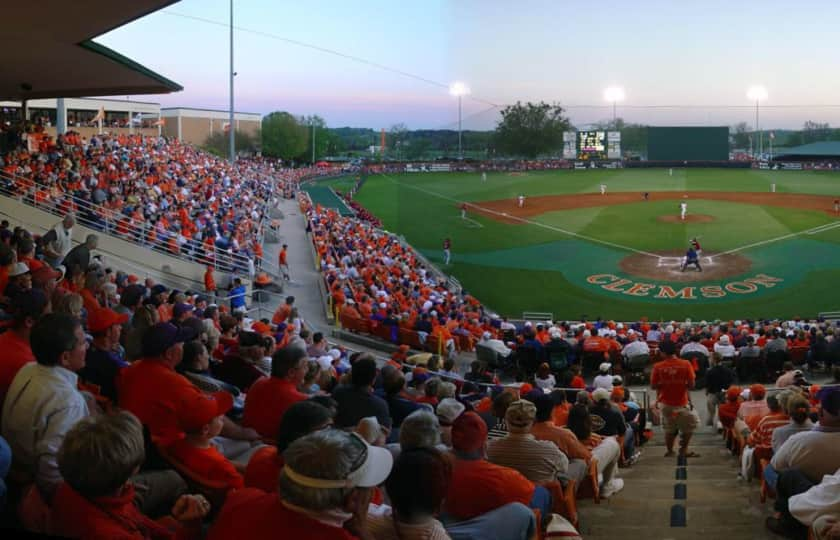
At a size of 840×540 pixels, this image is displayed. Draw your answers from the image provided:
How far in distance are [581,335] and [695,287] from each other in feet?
36.4

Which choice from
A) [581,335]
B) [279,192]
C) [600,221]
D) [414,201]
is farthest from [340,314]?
[414,201]

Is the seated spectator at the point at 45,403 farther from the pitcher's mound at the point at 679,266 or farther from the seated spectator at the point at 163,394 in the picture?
the pitcher's mound at the point at 679,266

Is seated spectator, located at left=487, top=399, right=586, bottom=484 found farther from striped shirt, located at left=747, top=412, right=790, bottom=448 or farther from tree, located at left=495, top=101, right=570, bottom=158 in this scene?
tree, located at left=495, top=101, right=570, bottom=158

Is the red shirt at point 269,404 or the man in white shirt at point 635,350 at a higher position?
the red shirt at point 269,404

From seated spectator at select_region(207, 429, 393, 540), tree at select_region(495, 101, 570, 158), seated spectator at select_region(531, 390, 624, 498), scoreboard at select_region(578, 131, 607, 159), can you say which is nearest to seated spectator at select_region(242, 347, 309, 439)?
seated spectator at select_region(531, 390, 624, 498)

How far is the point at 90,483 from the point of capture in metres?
2.78

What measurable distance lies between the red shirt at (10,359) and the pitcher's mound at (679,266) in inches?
996

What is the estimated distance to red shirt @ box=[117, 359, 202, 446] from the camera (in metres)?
4.15

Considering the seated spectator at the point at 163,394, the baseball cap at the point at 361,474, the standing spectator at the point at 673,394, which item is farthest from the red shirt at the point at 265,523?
the standing spectator at the point at 673,394

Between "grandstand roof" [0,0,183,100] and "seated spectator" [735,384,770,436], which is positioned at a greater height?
"grandstand roof" [0,0,183,100]

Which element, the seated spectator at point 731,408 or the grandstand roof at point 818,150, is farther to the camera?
the grandstand roof at point 818,150

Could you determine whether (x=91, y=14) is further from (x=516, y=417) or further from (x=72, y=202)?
→ (x=516, y=417)

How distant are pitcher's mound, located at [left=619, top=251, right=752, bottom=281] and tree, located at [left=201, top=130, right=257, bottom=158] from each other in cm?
6441

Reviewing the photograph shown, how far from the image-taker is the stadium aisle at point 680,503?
213 inches
